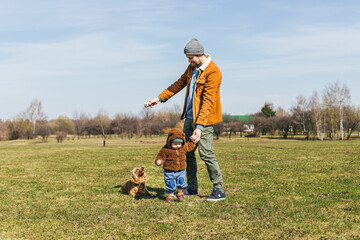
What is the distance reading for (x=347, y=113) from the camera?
68250 millimetres

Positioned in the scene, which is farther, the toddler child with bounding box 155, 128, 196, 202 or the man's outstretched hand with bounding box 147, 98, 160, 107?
the man's outstretched hand with bounding box 147, 98, 160, 107

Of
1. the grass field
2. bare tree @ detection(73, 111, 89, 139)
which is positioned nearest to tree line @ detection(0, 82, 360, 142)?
bare tree @ detection(73, 111, 89, 139)

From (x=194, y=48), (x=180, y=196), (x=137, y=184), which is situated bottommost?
(x=180, y=196)

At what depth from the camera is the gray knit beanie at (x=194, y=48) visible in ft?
18.3

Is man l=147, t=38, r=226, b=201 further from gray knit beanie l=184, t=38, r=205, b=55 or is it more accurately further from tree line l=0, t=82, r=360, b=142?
tree line l=0, t=82, r=360, b=142

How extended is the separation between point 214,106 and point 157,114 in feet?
334

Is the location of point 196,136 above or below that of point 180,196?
above

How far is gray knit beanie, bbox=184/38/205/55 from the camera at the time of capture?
5.57 metres

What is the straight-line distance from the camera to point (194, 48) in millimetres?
5574

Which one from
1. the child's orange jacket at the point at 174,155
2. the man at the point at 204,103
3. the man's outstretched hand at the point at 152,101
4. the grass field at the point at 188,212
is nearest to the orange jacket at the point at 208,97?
the man at the point at 204,103

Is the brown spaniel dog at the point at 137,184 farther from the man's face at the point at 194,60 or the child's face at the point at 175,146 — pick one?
the man's face at the point at 194,60

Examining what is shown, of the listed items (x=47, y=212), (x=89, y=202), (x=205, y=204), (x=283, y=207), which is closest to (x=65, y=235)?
(x=47, y=212)

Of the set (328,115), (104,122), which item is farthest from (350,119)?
(104,122)

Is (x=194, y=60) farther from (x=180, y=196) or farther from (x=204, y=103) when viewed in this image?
(x=180, y=196)
